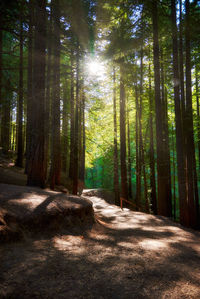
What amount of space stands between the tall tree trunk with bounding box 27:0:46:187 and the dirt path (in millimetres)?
4351

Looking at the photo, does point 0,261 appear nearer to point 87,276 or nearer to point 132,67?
point 87,276

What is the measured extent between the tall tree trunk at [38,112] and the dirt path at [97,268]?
4351 mm

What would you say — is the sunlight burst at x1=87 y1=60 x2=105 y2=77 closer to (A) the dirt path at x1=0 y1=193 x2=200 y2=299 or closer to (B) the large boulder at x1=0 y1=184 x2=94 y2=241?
(B) the large boulder at x1=0 y1=184 x2=94 y2=241

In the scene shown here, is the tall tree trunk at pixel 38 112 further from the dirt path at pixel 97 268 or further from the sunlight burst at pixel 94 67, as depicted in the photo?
the dirt path at pixel 97 268

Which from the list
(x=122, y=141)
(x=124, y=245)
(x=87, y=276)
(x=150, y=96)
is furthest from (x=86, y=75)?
(x=87, y=276)

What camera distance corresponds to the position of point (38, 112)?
8148mm

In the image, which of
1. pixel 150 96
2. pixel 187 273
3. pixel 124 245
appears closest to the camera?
pixel 187 273

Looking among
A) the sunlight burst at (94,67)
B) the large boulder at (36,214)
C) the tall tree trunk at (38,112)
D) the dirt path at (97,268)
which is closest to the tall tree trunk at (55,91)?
the tall tree trunk at (38,112)

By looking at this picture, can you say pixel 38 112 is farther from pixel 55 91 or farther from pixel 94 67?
pixel 94 67

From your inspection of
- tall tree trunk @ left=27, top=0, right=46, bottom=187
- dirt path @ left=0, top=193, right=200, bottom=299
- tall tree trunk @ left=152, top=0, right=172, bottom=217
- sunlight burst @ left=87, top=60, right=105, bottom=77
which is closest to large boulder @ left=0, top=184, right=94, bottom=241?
dirt path @ left=0, top=193, right=200, bottom=299

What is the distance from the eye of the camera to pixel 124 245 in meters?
Answer: 4.25

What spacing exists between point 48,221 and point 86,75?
833 cm

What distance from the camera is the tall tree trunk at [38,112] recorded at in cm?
802

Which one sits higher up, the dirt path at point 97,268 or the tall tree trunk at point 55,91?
the tall tree trunk at point 55,91
